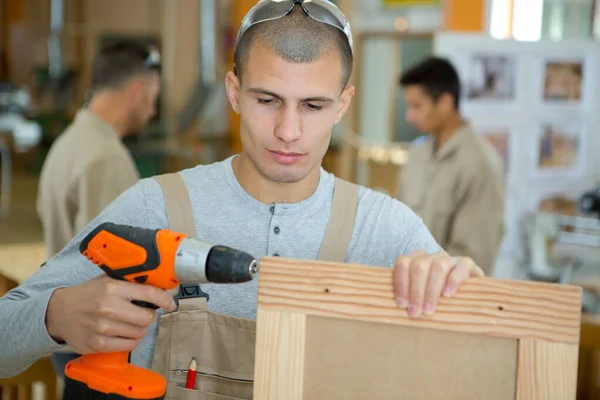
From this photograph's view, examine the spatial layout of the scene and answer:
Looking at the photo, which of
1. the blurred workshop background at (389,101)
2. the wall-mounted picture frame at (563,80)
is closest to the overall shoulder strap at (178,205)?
the blurred workshop background at (389,101)

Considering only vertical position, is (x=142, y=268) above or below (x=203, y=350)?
above

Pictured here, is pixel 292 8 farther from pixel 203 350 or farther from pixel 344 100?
pixel 203 350

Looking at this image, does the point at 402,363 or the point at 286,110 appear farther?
the point at 286,110

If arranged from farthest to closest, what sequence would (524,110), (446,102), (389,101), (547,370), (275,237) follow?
(389,101), (524,110), (446,102), (275,237), (547,370)

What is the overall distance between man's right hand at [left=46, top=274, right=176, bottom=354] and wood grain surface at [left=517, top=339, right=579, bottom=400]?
560 millimetres

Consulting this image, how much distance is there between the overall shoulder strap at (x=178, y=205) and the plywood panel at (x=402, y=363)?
0.40 meters

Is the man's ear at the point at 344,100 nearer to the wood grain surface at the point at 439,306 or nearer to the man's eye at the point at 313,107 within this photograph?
the man's eye at the point at 313,107

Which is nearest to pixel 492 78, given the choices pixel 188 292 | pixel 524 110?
pixel 524 110

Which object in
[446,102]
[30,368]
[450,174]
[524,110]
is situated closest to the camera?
[30,368]

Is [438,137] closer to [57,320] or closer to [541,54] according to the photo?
[541,54]

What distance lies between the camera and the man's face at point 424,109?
398 cm

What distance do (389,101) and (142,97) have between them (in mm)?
4241

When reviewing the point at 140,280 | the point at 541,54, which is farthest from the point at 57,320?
the point at 541,54

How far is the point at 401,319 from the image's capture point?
1177mm
